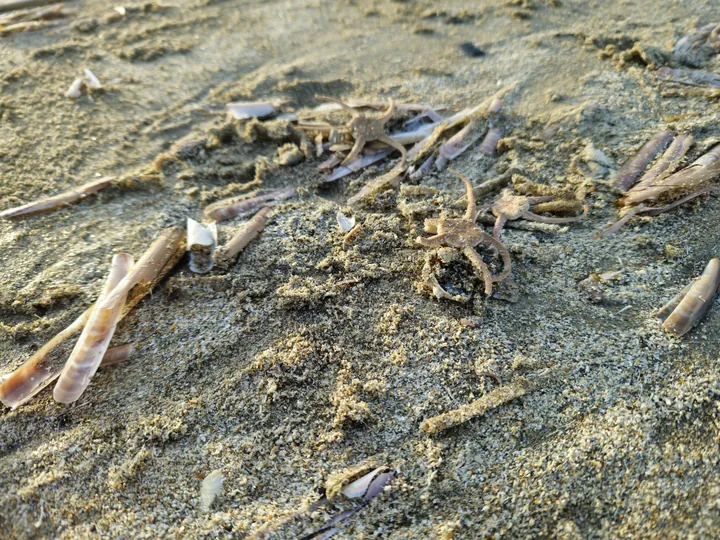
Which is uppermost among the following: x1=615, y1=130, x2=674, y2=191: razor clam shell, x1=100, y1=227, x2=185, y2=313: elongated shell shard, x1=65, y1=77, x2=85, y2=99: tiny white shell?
x1=65, y1=77, x2=85, y2=99: tiny white shell

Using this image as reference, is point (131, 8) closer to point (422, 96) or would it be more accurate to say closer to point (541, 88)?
point (422, 96)

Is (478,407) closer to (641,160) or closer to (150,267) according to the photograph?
(150,267)

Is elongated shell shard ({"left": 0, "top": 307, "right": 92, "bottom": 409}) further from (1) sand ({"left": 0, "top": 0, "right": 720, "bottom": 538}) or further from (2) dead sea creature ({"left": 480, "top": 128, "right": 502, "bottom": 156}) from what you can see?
(2) dead sea creature ({"left": 480, "top": 128, "right": 502, "bottom": 156})

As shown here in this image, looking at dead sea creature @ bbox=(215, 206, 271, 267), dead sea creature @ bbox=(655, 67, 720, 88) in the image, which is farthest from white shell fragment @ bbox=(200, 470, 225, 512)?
dead sea creature @ bbox=(655, 67, 720, 88)

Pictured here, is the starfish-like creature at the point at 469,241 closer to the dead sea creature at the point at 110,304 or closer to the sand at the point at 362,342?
the sand at the point at 362,342

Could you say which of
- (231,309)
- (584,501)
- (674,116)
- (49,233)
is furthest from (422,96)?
(584,501)

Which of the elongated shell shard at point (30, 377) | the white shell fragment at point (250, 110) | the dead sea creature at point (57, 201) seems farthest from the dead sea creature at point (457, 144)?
the elongated shell shard at point (30, 377)

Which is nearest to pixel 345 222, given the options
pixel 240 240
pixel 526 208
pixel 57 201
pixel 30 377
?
pixel 240 240
